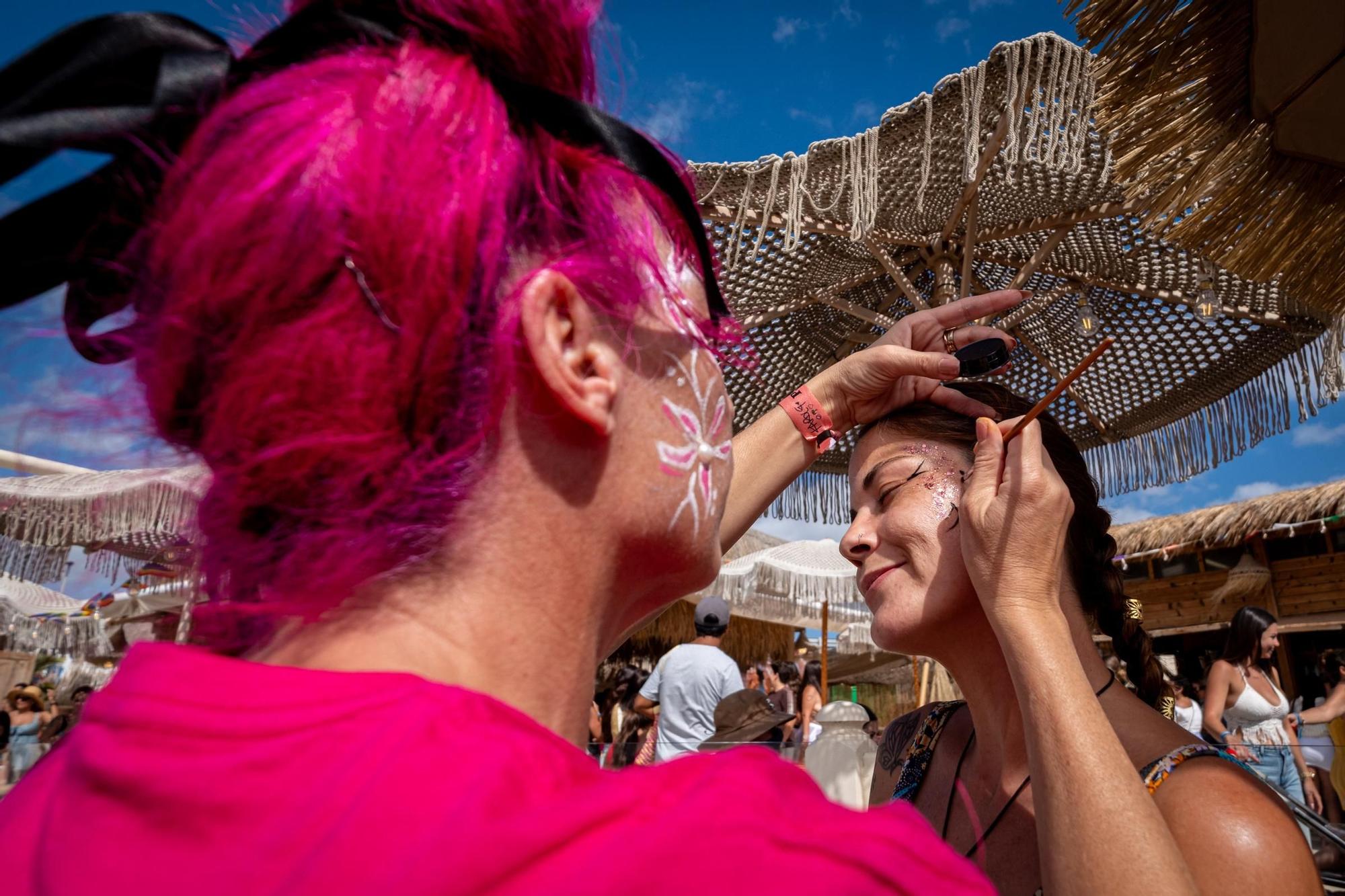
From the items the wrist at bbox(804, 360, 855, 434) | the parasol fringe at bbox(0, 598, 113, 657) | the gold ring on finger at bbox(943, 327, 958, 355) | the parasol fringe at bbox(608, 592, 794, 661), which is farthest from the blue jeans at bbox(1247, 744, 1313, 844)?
the parasol fringe at bbox(0, 598, 113, 657)

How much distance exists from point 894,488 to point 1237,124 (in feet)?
3.21

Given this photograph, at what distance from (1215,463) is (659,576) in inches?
184

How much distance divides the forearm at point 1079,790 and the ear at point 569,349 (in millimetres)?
840

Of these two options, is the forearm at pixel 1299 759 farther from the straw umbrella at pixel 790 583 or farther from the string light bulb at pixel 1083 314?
the straw umbrella at pixel 790 583

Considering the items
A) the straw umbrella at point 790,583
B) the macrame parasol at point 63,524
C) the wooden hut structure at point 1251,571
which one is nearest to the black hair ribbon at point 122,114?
the macrame parasol at point 63,524

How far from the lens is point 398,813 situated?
0.48 metres

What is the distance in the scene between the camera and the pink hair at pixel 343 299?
719mm

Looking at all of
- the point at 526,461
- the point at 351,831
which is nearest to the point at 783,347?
the point at 526,461

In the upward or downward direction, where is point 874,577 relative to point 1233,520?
downward

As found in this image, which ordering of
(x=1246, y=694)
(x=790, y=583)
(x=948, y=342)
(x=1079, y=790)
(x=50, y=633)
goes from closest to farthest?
(x=1079, y=790), (x=948, y=342), (x=1246, y=694), (x=790, y=583), (x=50, y=633)

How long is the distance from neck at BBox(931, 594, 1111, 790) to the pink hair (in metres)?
1.45

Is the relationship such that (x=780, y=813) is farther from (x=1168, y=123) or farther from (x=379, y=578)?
(x=1168, y=123)

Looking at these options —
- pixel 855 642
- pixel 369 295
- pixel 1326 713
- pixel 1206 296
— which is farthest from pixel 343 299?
pixel 855 642

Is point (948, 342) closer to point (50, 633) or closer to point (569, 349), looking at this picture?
point (569, 349)
